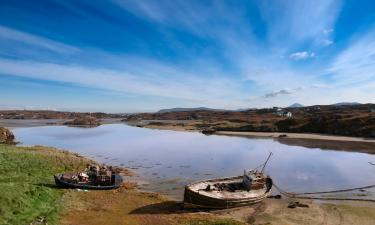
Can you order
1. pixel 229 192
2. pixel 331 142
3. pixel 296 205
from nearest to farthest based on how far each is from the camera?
pixel 296 205 < pixel 229 192 < pixel 331 142

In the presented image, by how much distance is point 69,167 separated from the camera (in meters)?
41.3

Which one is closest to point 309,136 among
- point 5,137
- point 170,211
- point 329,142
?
point 329,142

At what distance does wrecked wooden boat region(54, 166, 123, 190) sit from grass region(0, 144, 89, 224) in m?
1.13

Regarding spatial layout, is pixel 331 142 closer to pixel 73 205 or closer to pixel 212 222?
pixel 212 222

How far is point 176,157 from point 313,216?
32450mm

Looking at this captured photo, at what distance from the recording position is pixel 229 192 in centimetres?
3052

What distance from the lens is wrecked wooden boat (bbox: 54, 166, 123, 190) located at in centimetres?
3108

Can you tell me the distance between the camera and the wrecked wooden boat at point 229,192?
27.8 m

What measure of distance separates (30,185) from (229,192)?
15.9 m

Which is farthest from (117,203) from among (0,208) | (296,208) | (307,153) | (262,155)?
(307,153)

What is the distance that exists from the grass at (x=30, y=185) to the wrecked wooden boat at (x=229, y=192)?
10215mm

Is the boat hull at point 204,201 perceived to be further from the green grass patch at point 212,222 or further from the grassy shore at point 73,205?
the green grass patch at point 212,222

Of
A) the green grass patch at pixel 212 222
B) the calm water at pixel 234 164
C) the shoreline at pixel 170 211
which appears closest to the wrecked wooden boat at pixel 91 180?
the shoreline at pixel 170 211

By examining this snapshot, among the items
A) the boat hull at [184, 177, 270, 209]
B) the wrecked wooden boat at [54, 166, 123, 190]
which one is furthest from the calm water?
the boat hull at [184, 177, 270, 209]
